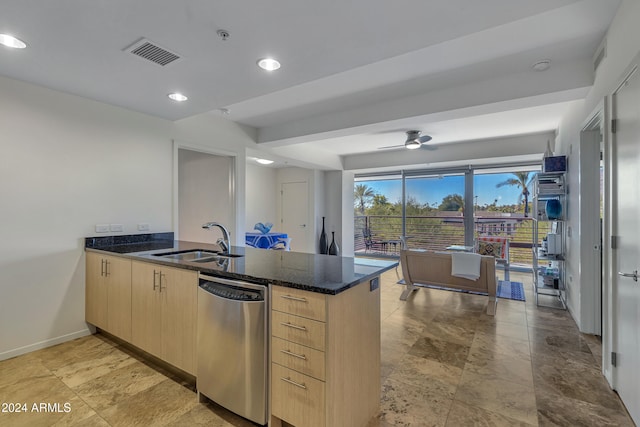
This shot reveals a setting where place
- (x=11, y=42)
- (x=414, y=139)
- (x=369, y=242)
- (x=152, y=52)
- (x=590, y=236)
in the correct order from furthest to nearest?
(x=369, y=242)
(x=414, y=139)
(x=590, y=236)
(x=152, y=52)
(x=11, y=42)

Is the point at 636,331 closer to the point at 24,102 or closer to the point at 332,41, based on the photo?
the point at 332,41

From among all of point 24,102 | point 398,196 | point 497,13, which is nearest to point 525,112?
point 497,13

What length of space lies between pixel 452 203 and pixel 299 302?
256 inches

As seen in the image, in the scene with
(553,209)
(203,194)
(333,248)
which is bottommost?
(333,248)

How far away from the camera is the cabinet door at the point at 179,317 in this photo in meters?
2.04

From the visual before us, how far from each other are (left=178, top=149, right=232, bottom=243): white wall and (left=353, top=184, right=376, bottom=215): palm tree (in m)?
4.60

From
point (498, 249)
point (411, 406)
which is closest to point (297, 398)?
point (411, 406)

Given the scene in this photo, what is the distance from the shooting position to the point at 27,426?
1.77m

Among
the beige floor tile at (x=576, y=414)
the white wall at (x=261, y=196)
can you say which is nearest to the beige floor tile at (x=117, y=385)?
the beige floor tile at (x=576, y=414)

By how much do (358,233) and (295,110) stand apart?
518 cm

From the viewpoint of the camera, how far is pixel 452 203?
23.2 ft

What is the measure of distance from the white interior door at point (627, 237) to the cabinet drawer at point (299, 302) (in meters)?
1.85

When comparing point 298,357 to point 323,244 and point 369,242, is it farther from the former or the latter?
point 369,242

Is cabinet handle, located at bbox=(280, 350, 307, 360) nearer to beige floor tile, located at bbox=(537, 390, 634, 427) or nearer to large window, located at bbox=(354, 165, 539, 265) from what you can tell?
beige floor tile, located at bbox=(537, 390, 634, 427)
